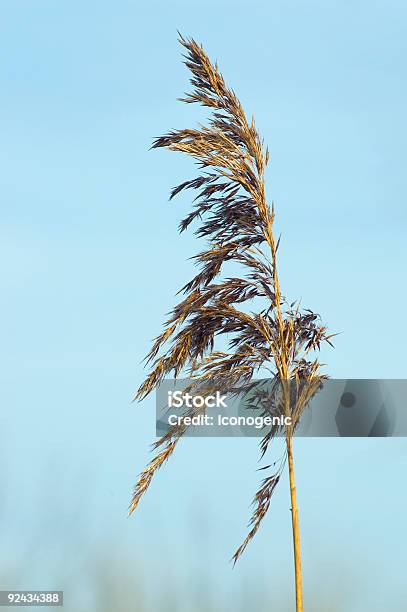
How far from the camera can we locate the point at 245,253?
12.2 m

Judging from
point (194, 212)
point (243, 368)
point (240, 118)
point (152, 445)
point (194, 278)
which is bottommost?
point (152, 445)

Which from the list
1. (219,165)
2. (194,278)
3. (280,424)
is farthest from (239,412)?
(219,165)

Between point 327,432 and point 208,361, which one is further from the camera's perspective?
point 327,432

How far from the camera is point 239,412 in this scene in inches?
482

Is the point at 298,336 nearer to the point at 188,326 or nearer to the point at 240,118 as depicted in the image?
the point at 188,326

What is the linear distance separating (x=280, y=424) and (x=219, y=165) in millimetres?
2876

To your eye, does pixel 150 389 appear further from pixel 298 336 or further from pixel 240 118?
pixel 240 118

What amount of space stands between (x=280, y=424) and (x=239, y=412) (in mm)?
507

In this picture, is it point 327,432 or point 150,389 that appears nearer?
point 150,389

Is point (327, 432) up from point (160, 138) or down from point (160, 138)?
down

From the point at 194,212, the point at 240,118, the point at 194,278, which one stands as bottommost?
the point at 194,278

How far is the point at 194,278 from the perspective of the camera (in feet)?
39.9

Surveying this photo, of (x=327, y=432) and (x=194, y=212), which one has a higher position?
(x=194, y=212)

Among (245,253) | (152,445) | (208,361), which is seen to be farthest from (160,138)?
(152,445)
